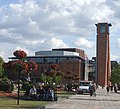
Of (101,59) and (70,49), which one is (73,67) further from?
(70,49)

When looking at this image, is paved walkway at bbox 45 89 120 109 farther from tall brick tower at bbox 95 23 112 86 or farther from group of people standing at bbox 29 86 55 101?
tall brick tower at bbox 95 23 112 86

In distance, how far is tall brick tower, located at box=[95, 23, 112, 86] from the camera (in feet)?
531

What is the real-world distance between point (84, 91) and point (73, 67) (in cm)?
10580

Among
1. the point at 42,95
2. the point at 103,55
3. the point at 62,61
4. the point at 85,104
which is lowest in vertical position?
the point at 85,104

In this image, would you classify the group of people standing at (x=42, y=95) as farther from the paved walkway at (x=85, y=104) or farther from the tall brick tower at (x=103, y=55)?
the tall brick tower at (x=103, y=55)

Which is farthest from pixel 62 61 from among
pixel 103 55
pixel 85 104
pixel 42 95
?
pixel 85 104

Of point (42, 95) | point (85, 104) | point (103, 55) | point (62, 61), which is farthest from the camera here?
point (62, 61)

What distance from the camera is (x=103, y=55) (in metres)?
162

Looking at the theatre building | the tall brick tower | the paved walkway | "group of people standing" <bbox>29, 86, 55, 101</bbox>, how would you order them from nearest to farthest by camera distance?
1. the paved walkway
2. "group of people standing" <bbox>29, 86, 55, 101</bbox>
3. the tall brick tower
4. the theatre building

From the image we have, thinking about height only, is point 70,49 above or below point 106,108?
above

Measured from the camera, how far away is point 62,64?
6496 inches

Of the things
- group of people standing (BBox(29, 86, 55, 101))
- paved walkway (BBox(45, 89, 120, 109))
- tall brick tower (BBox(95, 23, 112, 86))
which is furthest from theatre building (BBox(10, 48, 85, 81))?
group of people standing (BBox(29, 86, 55, 101))

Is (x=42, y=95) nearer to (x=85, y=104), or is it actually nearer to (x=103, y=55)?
(x=85, y=104)

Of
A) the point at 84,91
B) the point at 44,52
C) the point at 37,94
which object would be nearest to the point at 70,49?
the point at 44,52
